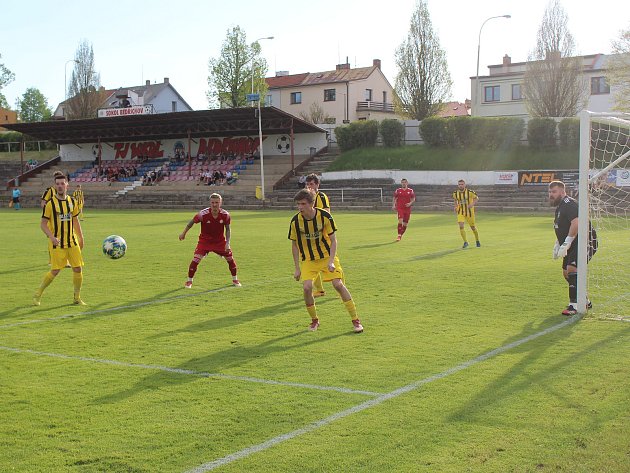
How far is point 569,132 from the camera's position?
4725 centimetres

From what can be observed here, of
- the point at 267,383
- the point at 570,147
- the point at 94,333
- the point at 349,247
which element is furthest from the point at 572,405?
the point at 570,147

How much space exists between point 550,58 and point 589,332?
48.7 m

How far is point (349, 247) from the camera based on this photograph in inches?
770

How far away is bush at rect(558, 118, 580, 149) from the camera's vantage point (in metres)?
47.2

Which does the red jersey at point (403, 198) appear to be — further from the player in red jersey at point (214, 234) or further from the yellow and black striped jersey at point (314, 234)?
the yellow and black striped jersey at point (314, 234)

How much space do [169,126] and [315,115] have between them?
58.9ft

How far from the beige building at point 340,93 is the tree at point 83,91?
19029mm

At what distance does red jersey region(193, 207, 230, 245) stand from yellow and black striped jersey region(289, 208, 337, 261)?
4.07 meters

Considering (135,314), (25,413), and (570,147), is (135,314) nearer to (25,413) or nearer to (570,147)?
(25,413)

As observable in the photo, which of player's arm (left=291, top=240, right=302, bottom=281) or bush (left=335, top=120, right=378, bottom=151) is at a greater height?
bush (left=335, top=120, right=378, bottom=151)

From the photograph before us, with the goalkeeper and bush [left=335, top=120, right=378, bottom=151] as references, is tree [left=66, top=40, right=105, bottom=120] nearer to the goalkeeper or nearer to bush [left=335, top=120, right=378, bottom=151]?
bush [left=335, top=120, right=378, bottom=151]

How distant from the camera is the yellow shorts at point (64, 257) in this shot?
10688 mm

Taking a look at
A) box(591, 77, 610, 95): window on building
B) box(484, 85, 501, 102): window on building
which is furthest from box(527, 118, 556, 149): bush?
box(484, 85, 501, 102): window on building

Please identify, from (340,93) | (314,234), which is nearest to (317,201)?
(314,234)
